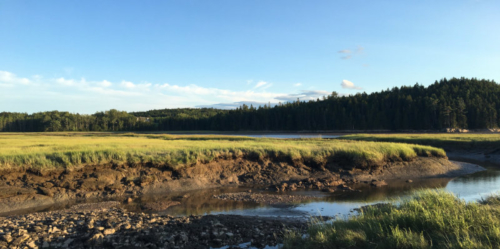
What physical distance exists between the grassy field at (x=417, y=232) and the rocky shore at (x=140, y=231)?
5.43ft

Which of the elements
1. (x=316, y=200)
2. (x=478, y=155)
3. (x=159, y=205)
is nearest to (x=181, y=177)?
(x=159, y=205)

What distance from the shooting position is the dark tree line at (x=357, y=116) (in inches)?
3580

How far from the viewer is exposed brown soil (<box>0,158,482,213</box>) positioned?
45.2ft

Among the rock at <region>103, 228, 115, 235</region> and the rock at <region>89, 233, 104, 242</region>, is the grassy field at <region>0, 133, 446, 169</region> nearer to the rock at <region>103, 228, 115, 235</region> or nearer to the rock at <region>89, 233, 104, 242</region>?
the rock at <region>103, 228, 115, 235</region>

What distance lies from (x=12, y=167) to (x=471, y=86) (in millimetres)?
133342

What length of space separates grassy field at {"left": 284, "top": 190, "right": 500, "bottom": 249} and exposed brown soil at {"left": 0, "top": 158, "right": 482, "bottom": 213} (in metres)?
8.85

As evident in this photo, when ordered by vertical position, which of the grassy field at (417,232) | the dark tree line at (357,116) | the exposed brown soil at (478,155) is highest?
the dark tree line at (357,116)

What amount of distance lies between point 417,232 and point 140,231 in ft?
24.6

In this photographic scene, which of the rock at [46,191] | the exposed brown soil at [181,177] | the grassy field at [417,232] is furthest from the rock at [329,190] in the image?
the rock at [46,191]

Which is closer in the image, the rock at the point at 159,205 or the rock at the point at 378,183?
the rock at the point at 159,205

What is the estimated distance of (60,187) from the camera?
14.4 metres

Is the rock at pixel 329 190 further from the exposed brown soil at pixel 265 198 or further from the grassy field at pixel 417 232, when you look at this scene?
the grassy field at pixel 417 232

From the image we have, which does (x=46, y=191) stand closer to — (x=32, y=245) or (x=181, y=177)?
(x=181, y=177)

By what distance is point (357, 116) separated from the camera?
362ft
